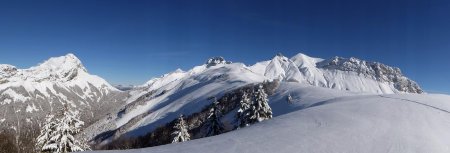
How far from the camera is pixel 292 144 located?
15.6 meters

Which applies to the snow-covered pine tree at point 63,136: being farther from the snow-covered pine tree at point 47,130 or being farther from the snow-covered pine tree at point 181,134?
the snow-covered pine tree at point 181,134

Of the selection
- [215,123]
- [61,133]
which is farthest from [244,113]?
[61,133]

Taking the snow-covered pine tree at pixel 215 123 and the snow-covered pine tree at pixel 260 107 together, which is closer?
the snow-covered pine tree at pixel 260 107

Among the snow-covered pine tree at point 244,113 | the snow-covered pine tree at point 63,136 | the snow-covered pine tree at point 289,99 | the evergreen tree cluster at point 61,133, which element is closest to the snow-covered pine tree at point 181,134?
the snow-covered pine tree at point 244,113

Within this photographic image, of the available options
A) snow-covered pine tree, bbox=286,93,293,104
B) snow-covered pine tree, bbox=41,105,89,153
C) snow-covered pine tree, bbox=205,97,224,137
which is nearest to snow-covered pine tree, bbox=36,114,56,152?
snow-covered pine tree, bbox=41,105,89,153

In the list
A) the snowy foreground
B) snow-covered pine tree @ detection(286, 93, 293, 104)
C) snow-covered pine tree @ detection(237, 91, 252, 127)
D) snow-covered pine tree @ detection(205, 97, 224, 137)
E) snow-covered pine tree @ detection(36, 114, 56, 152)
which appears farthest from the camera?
snow-covered pine tree @ detection(286, 93, 293, 104)

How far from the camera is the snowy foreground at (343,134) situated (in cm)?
1523

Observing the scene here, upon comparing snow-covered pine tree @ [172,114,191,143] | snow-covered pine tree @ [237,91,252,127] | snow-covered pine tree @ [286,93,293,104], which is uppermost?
snow-covered pine tree @ [286,93,293,104]

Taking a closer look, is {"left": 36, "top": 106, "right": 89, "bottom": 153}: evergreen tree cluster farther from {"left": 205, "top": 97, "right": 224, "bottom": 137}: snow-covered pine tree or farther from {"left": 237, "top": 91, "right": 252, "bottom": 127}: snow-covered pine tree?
{"left": 237, "top": 91, "right": 252, "bottom": 127}: snow-covered pine tree

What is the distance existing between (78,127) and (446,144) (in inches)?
1463

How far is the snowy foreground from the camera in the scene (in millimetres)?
15227

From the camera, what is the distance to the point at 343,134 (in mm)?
16938

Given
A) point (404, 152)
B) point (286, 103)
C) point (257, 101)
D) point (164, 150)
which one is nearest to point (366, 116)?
point (404, 152)

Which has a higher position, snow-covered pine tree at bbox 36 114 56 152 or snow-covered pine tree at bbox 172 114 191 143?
snow-covered pine tree at bbox 36 114 56 152
